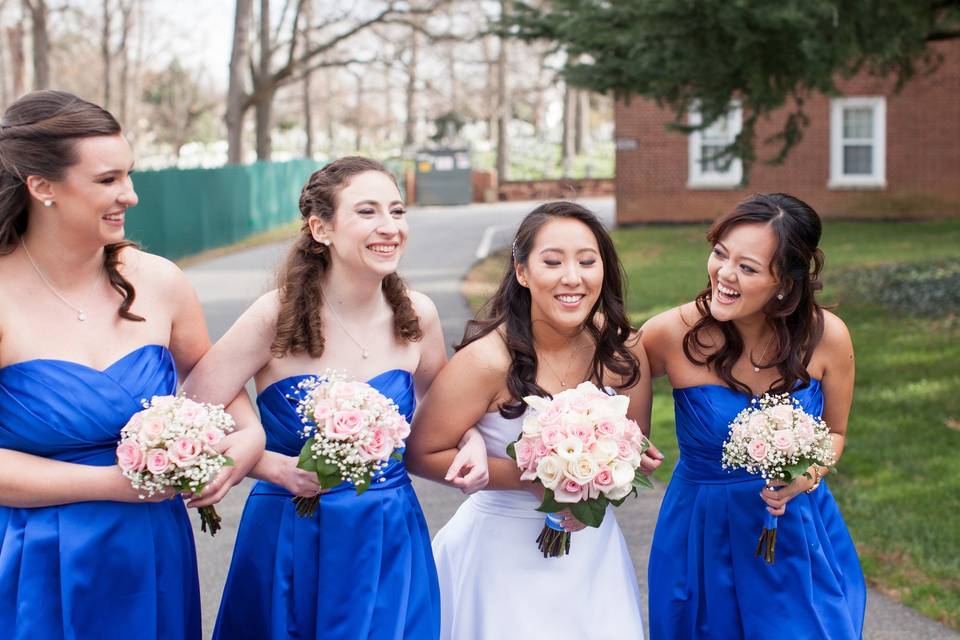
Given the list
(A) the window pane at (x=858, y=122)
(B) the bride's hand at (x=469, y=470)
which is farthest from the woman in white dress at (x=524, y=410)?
(A) the window pane at (x=858, y=122)

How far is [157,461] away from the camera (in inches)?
121

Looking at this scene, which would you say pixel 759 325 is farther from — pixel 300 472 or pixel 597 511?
pixel 300 472

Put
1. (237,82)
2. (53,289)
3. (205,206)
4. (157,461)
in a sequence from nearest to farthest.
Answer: (157,461) < (53,289) < (205,206) < (237,82)

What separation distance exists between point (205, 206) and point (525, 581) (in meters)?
24.6

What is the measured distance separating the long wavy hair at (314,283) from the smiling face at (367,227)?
3cm

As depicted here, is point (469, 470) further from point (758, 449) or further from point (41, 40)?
point (41, 40)

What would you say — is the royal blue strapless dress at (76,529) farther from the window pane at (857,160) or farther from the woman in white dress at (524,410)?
the window pane at (857,160)

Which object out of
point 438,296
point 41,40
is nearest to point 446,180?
point 41,40

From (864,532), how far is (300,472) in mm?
4222

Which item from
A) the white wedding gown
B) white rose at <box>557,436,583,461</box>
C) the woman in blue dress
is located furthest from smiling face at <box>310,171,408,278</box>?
white rose at <box>557,436,583,461</box>

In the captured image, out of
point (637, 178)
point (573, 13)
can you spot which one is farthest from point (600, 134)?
point (573, 13)

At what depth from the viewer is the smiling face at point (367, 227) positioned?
12.0ft

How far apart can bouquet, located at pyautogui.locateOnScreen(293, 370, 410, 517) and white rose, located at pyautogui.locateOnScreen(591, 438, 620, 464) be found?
555 mm

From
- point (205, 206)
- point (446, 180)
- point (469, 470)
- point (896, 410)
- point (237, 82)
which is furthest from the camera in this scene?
point (446, 180)
